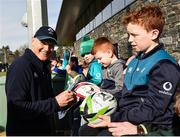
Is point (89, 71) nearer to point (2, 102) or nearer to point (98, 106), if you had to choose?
point (2, 102)

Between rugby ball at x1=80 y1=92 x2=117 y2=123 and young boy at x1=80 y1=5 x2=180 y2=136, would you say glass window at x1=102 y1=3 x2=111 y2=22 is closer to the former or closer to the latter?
rugby ball at x1=80 y1=92 x2=117 y2=123

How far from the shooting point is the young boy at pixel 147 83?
131 inches

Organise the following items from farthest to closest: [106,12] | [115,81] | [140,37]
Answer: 1. [106,12]
2. [115,81]
3. [140,37]

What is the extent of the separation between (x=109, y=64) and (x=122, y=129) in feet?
7.16

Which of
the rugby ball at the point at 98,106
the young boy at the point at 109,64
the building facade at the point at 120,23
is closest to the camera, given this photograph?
the rugby ball at the point at 98,106

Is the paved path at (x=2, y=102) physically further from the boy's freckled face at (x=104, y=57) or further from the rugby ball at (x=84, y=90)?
the rugby ball at (x=84, y=90)

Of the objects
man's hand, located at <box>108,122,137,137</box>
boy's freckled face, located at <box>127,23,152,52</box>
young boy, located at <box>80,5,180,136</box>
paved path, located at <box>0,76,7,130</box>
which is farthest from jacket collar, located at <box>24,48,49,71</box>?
paved path, located at <box>0,76,7,130</box>

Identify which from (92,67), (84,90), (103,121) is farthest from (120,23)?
(103,121)

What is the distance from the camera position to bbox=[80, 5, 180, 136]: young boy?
3.34 metres

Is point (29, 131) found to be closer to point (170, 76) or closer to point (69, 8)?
point (170, 76)

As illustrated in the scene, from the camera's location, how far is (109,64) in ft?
18.1

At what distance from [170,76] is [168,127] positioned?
16.3 inches

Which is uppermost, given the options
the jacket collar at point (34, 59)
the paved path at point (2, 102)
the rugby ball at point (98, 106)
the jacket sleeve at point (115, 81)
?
the jacket collar at point (34, 59)

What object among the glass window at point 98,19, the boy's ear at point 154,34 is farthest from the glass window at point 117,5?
the boy's ear at point 154,34
